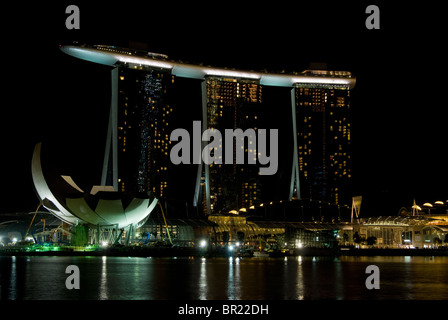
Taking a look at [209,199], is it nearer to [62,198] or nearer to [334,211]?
[334,211]

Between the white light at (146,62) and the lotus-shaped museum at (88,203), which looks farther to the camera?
the white light at (146,62)

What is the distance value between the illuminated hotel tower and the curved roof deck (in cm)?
158

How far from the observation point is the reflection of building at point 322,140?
11862 centimetres

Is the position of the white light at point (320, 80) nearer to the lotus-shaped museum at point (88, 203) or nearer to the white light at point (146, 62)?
the white light at point (146, 62)

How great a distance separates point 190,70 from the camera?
109125 millimetres

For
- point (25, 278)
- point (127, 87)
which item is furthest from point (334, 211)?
point (25, 278)

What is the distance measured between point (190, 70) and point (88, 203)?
46.8 m

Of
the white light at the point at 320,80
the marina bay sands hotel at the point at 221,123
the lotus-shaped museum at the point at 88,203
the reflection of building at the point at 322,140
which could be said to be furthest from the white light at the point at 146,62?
the lotus-shaped museum at the point at 88,203

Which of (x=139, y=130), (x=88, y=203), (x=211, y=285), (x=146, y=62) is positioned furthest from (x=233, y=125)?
(x=211, y=285)

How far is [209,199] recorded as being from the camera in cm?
10888

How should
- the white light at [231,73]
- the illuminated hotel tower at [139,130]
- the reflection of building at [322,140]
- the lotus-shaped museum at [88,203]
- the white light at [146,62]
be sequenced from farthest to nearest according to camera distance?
1. the reflection of building at [322,140]
2. the white light at [231,73]
3. the white light at [146,62]
4. the illuminated hotel tower at [139,130]
5. the lotus-shaped museum at [88,203]

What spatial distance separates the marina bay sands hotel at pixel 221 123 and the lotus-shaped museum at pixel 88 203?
21.4 meters

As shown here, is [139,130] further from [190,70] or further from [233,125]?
[233,125]

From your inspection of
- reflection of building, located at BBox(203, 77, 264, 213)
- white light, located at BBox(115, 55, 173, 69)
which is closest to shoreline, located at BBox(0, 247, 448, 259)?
reflection of building, located at BBox(203, 77, 264, 213)
